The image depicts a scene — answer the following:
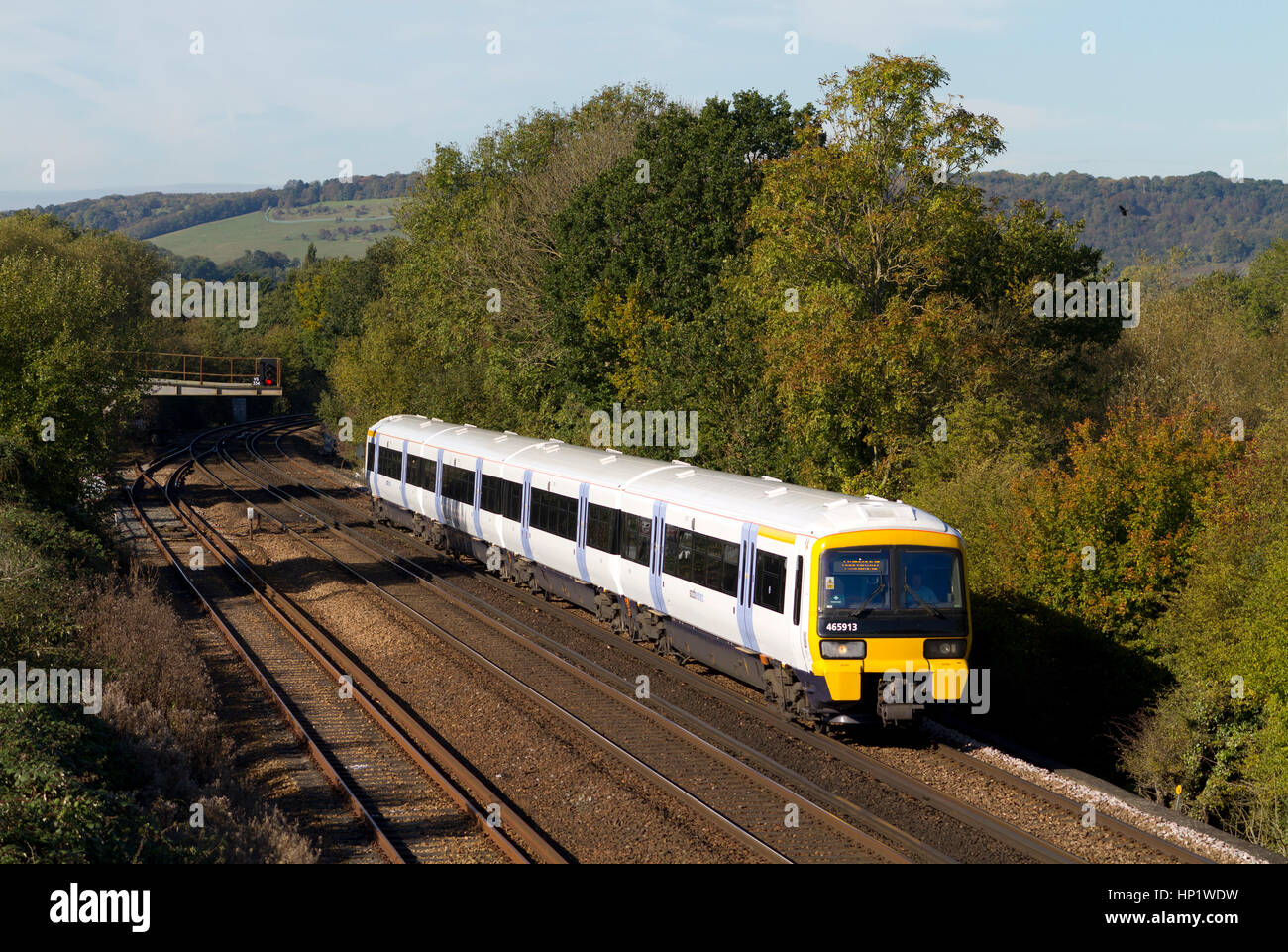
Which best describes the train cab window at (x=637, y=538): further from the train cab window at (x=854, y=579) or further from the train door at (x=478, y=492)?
the train door at (x=478, y=492)

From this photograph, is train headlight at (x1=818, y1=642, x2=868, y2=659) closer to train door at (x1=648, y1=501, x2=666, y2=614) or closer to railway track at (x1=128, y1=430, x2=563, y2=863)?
railway track at (x1=128, y1=430, x2=563, y2=863)

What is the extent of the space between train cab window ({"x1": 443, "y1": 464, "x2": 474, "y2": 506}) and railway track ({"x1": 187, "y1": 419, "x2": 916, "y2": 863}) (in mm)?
2732

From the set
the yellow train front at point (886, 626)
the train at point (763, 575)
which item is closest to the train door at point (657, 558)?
the train at point (763, 575)

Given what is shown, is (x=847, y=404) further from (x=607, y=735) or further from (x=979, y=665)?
(x=607, y=735)

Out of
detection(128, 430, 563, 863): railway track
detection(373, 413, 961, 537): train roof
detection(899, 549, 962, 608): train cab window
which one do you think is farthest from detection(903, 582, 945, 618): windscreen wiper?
detection(128, 430, 563, 863): railway track

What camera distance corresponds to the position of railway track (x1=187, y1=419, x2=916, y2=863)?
445 inches

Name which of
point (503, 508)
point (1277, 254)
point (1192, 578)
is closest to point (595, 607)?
point (503, 508)

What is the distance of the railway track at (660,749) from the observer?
37.1ft

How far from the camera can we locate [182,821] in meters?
10.8

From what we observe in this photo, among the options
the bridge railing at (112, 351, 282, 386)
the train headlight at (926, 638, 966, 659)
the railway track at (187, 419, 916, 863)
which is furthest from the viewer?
the bridge railing at (112, 351, 282, 386)

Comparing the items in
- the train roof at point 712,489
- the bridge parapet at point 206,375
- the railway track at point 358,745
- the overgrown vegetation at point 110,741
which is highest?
the bridge parapet at point 206,375

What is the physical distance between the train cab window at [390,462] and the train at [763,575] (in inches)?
350

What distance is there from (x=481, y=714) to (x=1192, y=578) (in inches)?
472

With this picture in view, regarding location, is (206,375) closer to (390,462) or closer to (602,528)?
(390,462)
